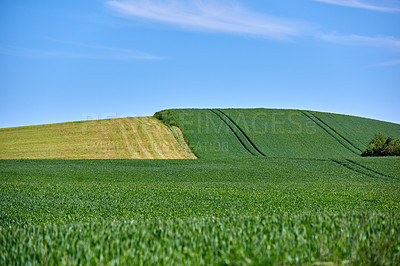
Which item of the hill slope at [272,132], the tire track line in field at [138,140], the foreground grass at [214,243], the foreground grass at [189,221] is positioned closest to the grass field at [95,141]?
the tire track line in field at [138,140]

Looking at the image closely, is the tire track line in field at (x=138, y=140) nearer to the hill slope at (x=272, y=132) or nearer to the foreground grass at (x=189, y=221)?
the hill slope at (x=272, y=132)

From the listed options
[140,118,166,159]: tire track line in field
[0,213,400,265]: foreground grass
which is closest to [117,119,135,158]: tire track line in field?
[140,118,166,159]: tire track line in field

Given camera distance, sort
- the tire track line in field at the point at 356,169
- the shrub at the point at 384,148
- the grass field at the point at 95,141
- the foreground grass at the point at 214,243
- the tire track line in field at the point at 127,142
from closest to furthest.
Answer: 1. the foreground grass at the point at 214,243
2. the tire track line in field at the point at 356,169
3. the grass field at the point at 95,141
4. the tire track line in field at the point at 127,142
5. the shrub at the point at 384,148

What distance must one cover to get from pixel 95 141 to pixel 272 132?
99.2 ft

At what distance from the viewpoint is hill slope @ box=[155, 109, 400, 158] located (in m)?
59.1

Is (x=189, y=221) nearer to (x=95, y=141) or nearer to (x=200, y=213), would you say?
(x=200, y=213)

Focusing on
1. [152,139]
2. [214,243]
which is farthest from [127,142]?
[214,243]

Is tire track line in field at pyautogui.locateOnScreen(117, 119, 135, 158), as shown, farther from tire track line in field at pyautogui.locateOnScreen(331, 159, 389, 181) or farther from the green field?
tire track line in field at pyautogui.locateOnScreen(331, 159, 389, 181)

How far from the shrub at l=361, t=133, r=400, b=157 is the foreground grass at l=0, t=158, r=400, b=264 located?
75.3ft

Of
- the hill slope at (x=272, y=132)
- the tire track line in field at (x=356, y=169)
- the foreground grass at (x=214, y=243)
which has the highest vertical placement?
the hill slope at (x=272, y=132)

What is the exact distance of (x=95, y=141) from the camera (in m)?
56.2

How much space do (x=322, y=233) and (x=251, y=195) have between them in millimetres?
14213

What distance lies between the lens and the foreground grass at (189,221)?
646 centimetres

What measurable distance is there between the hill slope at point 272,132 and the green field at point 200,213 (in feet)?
4.83
